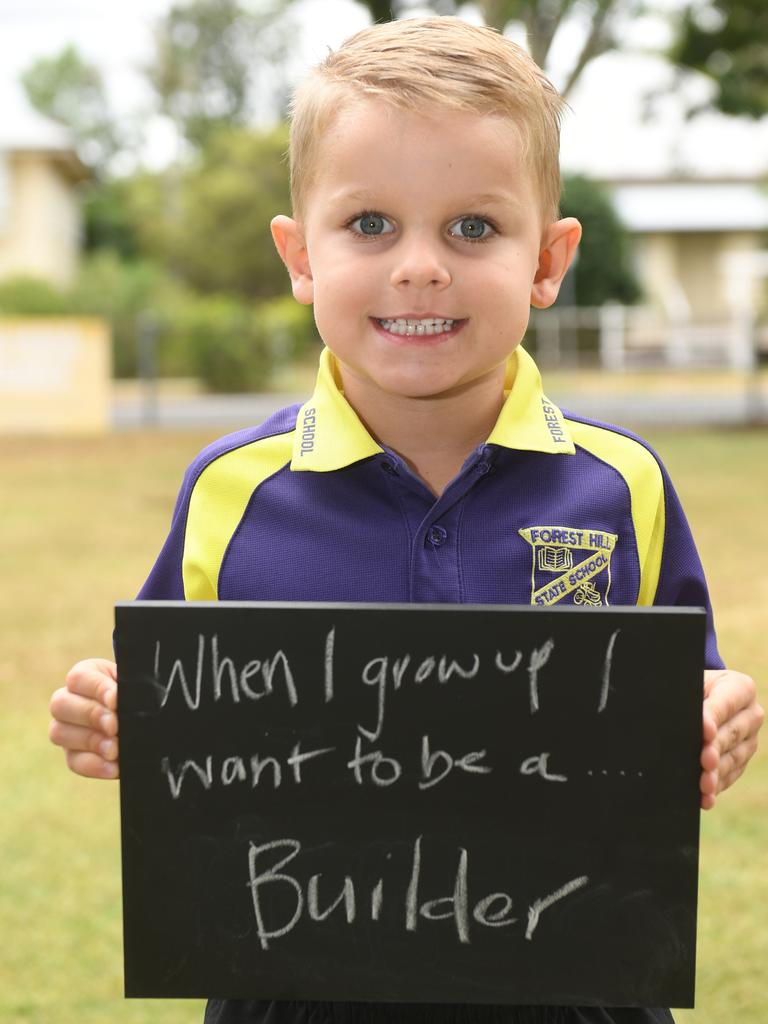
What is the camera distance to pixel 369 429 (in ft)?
6.33

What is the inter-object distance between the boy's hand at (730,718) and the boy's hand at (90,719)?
73 cm

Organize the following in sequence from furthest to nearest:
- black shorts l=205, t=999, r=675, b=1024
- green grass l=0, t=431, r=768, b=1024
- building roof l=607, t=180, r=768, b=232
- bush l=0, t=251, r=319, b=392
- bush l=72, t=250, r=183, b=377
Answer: building roof l=607, t=180, r=768, b=232 → bush l=72, t=250, r=183, b=377 → bush l=0, t=251, r=319, b=392 → green grass l=0, t=431, r=768, b=1024 → black shorts l=205, t=999, r=675, b=1024

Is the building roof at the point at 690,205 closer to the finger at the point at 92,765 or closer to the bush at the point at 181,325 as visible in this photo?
the bush at the point at 181,325

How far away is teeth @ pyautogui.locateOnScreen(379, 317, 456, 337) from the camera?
67.1 inches

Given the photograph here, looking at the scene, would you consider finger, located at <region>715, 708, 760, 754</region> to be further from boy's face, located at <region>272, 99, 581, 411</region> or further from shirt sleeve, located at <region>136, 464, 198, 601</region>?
shirt sleeve, located at <region>136, 464, 198, 601</region>

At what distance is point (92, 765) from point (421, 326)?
0.69m

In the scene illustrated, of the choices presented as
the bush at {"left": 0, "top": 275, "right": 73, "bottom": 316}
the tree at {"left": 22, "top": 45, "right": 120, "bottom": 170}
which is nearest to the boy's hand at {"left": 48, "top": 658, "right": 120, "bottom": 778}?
the bush at {"left": 0, "top": 275, "right": 73, "bottom": 316}

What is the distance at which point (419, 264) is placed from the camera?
1.64 meters

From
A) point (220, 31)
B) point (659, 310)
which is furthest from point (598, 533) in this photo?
point (220, 31)

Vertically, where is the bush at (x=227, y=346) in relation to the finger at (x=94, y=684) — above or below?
below

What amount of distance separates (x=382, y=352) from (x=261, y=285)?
35.9 meters

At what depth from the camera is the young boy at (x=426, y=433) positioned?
5.47 feet

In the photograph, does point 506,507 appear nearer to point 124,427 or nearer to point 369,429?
point 369,429

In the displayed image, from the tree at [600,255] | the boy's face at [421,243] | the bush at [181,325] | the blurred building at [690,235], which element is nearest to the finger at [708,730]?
the boy's face at [421,243]
